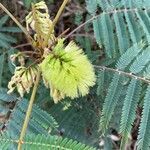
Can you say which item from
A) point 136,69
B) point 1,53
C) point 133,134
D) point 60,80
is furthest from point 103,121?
point 133,134

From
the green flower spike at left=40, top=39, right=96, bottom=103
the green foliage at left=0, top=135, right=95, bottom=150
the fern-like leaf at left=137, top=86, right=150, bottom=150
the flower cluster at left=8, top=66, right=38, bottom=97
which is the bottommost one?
the fern-like leaf at left=137, top=86, right=150, bottom=150

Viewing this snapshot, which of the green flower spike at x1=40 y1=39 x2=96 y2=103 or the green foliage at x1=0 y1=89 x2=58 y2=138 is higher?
the green flower spike at x1=40 y1=39 x2=96 y2=103

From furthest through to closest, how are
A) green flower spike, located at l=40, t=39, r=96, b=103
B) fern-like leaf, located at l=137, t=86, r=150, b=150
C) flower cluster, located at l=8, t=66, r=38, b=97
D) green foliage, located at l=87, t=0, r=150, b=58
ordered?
green foliage, located at l=87, t=0, r=150, b=58, flower cluster, located at l=8, t=66, r=38, b=97, fern-like leaf, located at l=137, t=86, r=150, b=150, green flower spike, located at l=40, t=39, r=96, b=103

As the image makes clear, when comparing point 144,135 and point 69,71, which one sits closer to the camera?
point 69,71

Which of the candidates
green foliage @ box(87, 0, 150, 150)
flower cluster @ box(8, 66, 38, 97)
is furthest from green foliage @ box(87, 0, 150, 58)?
flower cluster @ box(8, 66, 38, 97)

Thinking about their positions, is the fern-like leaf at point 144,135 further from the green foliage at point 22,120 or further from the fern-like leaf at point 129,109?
the green foliage at point 22,120

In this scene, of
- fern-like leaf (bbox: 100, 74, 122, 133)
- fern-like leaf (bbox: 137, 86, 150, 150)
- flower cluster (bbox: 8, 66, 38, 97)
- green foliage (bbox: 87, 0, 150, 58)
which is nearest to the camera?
fern-like leaf (bbox: 137, 86, 150, 150)

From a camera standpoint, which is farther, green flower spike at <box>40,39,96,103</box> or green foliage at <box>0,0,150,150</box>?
green foliage at <box>0,0,150,150</box>

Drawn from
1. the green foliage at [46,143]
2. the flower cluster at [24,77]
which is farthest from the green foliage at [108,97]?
the flower cluster at [24,77]

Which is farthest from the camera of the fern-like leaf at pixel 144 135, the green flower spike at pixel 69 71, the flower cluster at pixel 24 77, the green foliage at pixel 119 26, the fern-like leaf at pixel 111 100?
the green foliage at pixel 119 26

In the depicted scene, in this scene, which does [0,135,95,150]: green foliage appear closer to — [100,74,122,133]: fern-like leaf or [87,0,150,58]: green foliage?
[100,74,122,133]: fern-like leaf

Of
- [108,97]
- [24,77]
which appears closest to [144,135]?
[108,97]

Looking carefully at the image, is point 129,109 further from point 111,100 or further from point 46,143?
point 46,143
